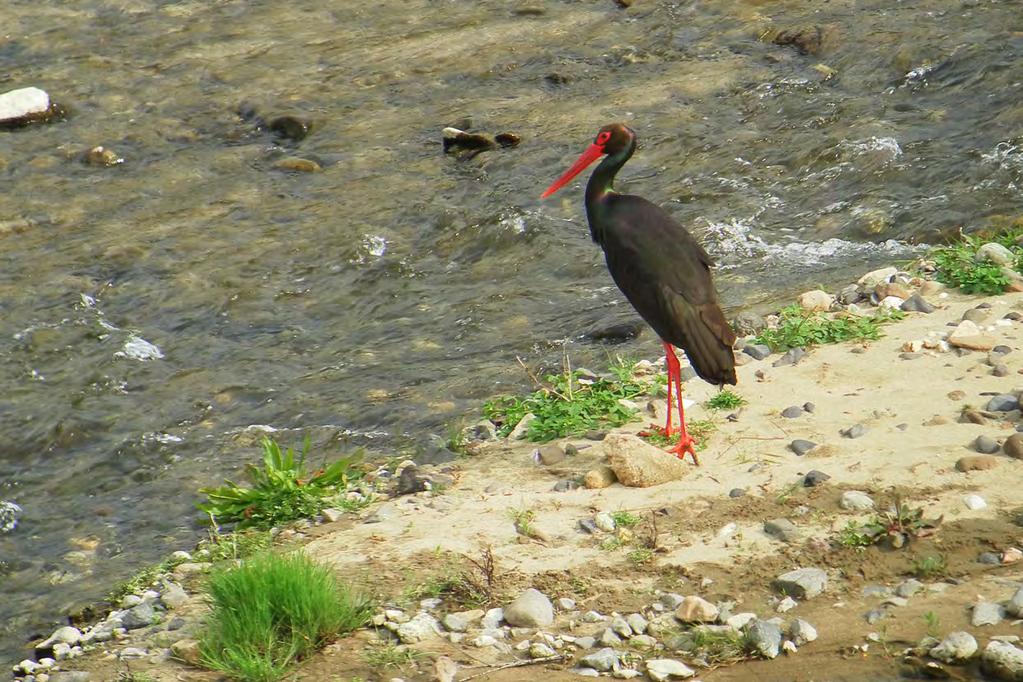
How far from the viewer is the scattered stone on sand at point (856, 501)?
5242mm

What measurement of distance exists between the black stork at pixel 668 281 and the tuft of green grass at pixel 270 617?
1920 mm

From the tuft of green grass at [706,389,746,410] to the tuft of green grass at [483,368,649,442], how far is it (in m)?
0.41

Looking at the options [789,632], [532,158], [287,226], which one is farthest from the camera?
[532,158]

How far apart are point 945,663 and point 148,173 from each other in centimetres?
898

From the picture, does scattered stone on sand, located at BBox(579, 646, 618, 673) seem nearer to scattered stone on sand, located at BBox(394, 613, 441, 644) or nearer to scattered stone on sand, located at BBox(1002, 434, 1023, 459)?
scattered stone on sand, located at BBox(394, 613, 441, 644)

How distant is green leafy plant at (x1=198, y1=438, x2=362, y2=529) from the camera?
20.3 feet

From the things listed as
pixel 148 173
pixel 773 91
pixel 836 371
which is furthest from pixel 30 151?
pixel 836 371

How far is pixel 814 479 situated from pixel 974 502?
0.65 meters

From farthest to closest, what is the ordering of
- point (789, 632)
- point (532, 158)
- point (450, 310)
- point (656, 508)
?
point (532, 158), point (450, 310), point (656, 508), point (789, 632)

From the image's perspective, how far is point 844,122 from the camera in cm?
1100

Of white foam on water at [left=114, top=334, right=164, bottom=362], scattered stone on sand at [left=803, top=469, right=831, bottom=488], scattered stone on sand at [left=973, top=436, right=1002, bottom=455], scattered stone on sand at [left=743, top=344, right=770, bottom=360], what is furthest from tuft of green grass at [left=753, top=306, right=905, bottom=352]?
white foam on water at [left=114, top=334, right=164, bottom=362]

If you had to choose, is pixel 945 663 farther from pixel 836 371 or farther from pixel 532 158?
pixel 532 158

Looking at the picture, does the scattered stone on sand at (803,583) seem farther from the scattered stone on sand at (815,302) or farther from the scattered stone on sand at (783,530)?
the scattered stone on sand at (815,302)

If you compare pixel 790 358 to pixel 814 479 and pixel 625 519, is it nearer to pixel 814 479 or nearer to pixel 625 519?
pixel 814 479
